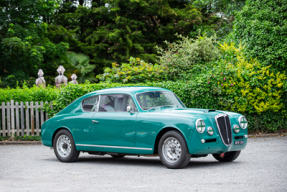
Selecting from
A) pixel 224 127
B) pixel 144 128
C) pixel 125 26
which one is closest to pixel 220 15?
pixel 125 26

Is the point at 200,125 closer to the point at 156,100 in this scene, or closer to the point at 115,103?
the point at 156,100

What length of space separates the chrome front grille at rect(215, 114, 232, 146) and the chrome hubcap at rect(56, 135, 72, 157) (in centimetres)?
383

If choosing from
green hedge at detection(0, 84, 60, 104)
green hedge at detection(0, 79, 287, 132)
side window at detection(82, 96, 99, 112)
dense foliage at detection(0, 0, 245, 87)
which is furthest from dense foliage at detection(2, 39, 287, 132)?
dense foliage at detection(0, 0, 245, 87)

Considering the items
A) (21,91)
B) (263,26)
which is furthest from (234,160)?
(21,91)

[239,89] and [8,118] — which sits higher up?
[239,89]

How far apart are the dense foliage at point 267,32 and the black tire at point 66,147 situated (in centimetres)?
943

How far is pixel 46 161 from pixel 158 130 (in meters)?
3.58

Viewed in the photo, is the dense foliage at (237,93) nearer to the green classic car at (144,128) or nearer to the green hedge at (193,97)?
the green hedge at (193,97)

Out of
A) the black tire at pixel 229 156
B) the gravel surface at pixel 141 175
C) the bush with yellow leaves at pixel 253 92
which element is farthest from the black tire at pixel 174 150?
the bush with yellow leaves at pixel 253 92

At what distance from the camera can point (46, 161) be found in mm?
10219

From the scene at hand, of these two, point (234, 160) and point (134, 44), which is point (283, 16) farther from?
point (134, 44)

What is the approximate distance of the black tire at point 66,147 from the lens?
9750 millimetres

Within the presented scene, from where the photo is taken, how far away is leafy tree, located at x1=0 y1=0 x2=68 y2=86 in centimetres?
2761

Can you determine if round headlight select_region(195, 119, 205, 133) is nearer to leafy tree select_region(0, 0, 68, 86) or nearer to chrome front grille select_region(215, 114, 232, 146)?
chrome front grille select_region(215, 114, 232, 146)
